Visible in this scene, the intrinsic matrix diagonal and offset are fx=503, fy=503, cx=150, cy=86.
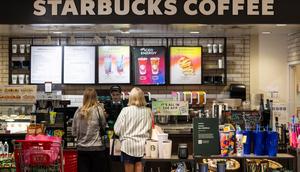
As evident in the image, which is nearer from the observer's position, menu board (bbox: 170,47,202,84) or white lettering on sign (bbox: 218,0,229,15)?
white lettering on sign (bbox: 218,0,229,15)

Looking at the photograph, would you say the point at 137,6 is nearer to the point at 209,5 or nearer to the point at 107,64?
the point at 209,5

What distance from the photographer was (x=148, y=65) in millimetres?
9617

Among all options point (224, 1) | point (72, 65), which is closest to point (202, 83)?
point (72, 65)

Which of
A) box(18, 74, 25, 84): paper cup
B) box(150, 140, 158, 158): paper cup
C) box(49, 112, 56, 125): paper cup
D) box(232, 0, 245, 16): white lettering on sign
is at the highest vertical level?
box(232, 0, 245, 16): white lettering on sign

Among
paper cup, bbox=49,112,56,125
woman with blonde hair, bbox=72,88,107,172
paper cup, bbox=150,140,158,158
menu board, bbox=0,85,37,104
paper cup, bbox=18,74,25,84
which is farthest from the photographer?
paper cup, bbox=18,74,25,84

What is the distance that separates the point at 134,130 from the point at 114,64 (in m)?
3.52

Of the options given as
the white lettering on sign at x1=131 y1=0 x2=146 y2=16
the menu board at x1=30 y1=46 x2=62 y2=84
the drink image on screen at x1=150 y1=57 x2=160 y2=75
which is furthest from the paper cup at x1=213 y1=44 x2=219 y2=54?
the white lettering on sign at x1=131 y1=0 x2=146 y2=16

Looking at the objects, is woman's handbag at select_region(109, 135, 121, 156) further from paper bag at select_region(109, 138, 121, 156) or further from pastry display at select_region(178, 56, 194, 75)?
pastry display at select_region(178, 56, 194, 75)

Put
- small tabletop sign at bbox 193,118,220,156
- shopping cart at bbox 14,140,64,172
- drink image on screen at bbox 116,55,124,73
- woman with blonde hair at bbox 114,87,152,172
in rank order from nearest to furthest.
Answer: small tabletop sign at bbox 193,118,220,156 < shopping cart at bbox 14,140,64,172 < woman with blonde hair at bbox 114,87,152,172 < drink image on screen at bbox 116,55,124,73

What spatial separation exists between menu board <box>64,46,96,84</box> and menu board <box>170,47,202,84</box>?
1535 millimetres

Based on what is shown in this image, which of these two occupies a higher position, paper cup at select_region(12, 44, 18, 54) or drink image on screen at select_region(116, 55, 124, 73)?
paper cup at select_region(12, 44, 18, 54)

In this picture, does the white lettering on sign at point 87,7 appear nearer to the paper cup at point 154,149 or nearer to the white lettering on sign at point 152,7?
the white lettering on sign at point 152,7

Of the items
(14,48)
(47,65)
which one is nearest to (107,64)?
(47,65)

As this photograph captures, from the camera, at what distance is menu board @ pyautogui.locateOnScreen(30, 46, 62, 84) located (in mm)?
9602
